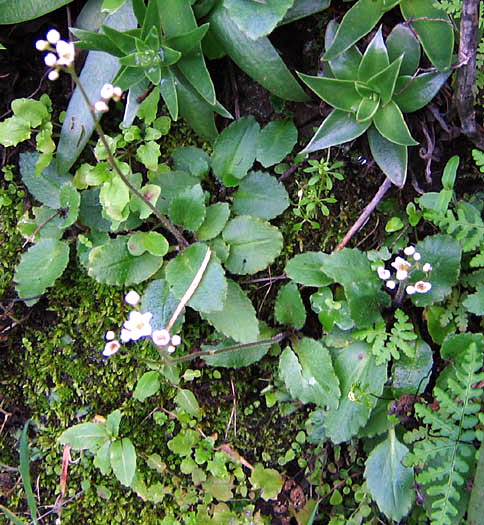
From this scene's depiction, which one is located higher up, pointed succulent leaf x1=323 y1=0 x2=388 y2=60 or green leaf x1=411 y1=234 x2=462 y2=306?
pointed succulent leaf x1=323 y1=0 x2=388 y2=60

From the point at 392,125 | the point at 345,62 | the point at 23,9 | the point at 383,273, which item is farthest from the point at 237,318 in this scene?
the point at 23,9

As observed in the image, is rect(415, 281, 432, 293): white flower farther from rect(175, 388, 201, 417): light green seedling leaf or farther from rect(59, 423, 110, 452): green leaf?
rect(59, 423, 110, 452): green leaf

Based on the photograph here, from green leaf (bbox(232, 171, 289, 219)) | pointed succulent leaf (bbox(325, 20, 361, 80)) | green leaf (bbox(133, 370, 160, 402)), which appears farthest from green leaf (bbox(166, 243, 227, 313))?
pointed succulent leaf (bbox(325, 20, 361, 80))

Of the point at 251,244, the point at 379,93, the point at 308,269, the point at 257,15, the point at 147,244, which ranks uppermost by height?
the point at 257,15

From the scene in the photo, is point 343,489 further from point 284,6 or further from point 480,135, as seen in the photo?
point 284,6

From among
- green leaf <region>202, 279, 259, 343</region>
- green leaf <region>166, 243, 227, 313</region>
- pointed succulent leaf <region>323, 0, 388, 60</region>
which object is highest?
pointed succulent leaf <region>323, 0, 388, 60</region>

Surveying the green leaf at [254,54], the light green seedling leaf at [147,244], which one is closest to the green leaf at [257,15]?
the green leaf at [254,54]

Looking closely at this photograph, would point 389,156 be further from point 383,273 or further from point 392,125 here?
point 383,273

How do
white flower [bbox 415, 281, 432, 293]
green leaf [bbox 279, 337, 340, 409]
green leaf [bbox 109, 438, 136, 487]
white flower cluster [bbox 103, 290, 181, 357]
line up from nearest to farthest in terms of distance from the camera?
white flower cluster [bbox 103, 290, 181, 357]
white flower [bbox 415, 281, 432, 293]
green leaf [bbox 279, 337, 340, 409]
green leaf [bbox 109, 438, 136, 487]
